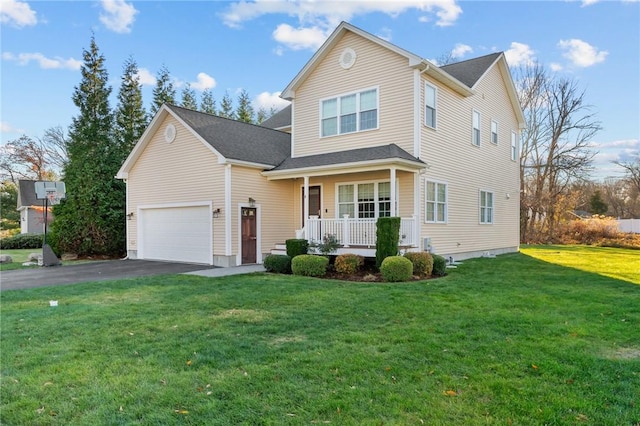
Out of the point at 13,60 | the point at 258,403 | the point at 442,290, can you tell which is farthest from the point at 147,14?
the point at 258,403

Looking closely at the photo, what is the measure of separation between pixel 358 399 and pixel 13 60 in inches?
441

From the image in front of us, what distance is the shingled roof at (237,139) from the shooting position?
1440 centimetres

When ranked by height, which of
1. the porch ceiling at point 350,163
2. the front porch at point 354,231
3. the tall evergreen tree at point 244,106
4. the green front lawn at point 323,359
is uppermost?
the tall evergreen tree at point 244,106

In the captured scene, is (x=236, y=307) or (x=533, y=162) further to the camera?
(x=533, y=162)

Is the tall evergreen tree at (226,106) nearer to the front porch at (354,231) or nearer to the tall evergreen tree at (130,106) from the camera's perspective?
the tall evergreen tree at (130,106)

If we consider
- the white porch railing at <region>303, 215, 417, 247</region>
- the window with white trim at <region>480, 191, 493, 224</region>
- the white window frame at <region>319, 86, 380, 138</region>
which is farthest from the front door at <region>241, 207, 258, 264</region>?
the window with white trim at <region>480, 191, 493, 224</region>

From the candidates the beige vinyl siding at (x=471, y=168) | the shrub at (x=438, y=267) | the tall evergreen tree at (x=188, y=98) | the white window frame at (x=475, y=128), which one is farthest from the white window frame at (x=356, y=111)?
the tall evergreen tree at (x=188, y=98)

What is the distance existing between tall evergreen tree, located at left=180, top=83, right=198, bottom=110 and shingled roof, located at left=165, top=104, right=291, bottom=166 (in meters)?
20.4

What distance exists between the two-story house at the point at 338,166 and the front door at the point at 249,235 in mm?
50

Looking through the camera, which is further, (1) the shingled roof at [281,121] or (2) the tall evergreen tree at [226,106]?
(2) the tall evergreen tree at [226,106]

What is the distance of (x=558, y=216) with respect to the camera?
30.3 m

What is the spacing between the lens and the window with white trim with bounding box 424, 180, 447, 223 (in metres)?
13.6

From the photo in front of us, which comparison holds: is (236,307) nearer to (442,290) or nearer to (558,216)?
(442,290)

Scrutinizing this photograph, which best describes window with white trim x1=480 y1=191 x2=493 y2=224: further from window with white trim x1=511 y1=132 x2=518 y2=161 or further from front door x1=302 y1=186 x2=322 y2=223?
front door x1=302 y1=186 x2=322 y2=223
